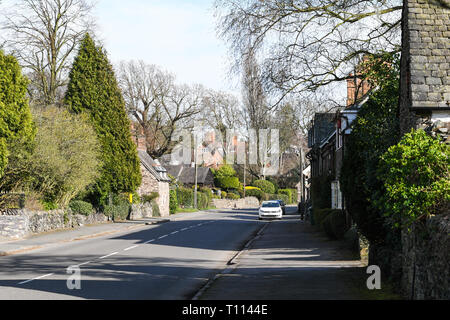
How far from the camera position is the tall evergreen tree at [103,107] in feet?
144

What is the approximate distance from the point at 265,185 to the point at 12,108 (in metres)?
68.3

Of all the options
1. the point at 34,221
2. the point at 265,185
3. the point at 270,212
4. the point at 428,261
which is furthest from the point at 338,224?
the point at 265,185

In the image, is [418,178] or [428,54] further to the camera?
[428,54]

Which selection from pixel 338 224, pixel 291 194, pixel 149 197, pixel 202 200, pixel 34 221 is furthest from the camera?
pixel 291 194

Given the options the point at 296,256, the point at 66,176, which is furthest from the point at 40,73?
the point at 296,256

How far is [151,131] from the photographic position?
7388 centimetres

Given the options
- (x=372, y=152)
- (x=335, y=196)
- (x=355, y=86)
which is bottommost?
(x=335, y=196)

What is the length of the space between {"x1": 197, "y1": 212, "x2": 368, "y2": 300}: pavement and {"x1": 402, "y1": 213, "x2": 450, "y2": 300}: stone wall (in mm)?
1216

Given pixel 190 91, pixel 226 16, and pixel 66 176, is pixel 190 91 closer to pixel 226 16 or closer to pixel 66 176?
pixel 66 176

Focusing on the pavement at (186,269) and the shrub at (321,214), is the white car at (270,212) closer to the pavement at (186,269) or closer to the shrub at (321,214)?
the shrub at (321,214)

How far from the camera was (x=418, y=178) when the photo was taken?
10.4 m

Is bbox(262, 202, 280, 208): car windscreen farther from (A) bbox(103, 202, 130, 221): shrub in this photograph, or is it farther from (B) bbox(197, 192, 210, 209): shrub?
(B) bbox(197, 192, 210, 209): shrub

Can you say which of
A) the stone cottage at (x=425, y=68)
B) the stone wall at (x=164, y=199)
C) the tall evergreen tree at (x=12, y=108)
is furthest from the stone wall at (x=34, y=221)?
the stone cottage at (x=425, y=68)

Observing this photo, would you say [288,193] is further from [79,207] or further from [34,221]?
[34,221]
